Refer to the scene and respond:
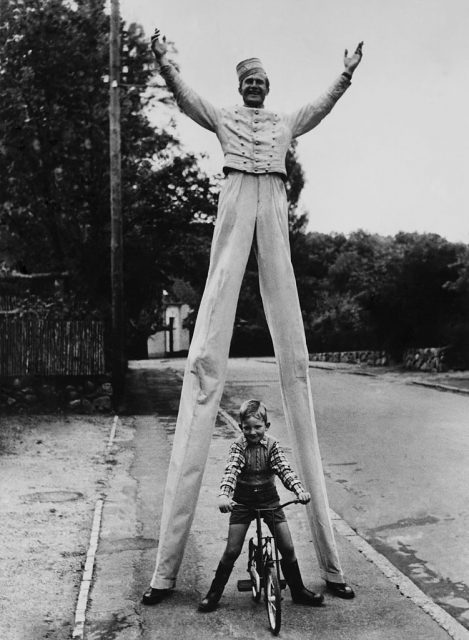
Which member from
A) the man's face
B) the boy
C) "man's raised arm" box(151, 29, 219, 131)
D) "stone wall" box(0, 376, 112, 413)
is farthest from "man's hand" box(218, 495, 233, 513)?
"stone wall" box(0, 376, 112, 413)

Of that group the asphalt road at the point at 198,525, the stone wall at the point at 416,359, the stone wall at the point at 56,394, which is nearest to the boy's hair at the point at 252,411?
the asphalt road at the point at 198,525

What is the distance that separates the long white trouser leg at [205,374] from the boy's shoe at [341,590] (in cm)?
109

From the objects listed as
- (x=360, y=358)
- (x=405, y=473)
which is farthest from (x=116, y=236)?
(x=360, y=358)

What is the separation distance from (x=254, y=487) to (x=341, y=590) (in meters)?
1.05

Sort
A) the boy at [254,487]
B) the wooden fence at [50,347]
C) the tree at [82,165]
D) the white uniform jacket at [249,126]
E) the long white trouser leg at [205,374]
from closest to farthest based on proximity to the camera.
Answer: the boy at [254,487], the long white trouser leg at [205,374], the white uniform jacket at [249,126], the wooden fence at [50,347], the tree at [82,165]

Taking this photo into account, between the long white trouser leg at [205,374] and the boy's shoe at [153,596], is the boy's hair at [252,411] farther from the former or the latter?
the boy's shoe at [153,596]

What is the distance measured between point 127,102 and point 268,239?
15.2 m

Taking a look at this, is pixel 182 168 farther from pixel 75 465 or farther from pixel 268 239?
pixel 268 239

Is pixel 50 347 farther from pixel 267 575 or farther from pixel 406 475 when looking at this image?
pixel 267 575

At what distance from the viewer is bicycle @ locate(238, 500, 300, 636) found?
15.5ft

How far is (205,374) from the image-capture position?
5379mm

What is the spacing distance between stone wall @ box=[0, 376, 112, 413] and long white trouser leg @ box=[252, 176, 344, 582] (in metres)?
12.0

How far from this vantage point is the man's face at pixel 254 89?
221 inches

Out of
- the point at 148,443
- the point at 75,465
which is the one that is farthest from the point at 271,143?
the point at 148,443
